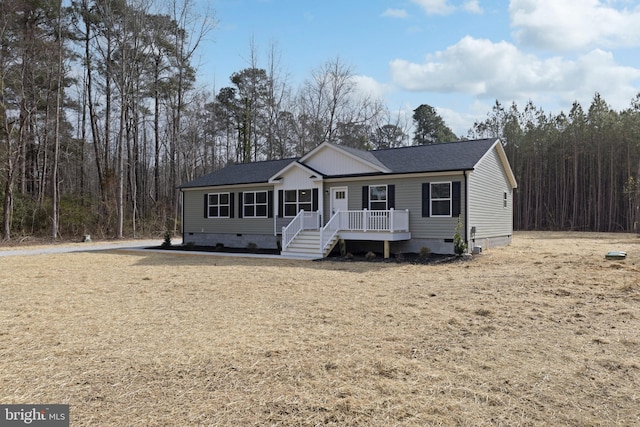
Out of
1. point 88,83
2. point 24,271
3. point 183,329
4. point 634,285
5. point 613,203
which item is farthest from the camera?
point 613,203

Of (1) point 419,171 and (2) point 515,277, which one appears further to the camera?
(1) point 419,171

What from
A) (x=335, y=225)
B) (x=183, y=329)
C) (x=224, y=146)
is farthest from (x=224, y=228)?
(x=224, y=146)

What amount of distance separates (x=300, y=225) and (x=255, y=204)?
340 cm

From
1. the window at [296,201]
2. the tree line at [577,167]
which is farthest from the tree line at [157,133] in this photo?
the window at [296,201]

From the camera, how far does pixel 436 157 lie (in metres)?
16.2

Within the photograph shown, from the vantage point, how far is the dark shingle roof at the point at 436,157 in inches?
590

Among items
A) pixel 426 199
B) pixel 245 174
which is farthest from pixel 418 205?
pixel 245 174

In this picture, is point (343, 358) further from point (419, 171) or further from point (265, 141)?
point (265, 141)

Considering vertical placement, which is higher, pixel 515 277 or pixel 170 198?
pixel 170 198

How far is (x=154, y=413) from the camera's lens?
3.23 m

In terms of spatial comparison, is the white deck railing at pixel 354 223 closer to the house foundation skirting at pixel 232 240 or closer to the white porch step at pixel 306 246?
the white porch step at pixel 306 246

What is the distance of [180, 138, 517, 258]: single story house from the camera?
15.0 m

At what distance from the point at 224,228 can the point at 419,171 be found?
975cm

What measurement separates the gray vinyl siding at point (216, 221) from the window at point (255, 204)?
18 cm
